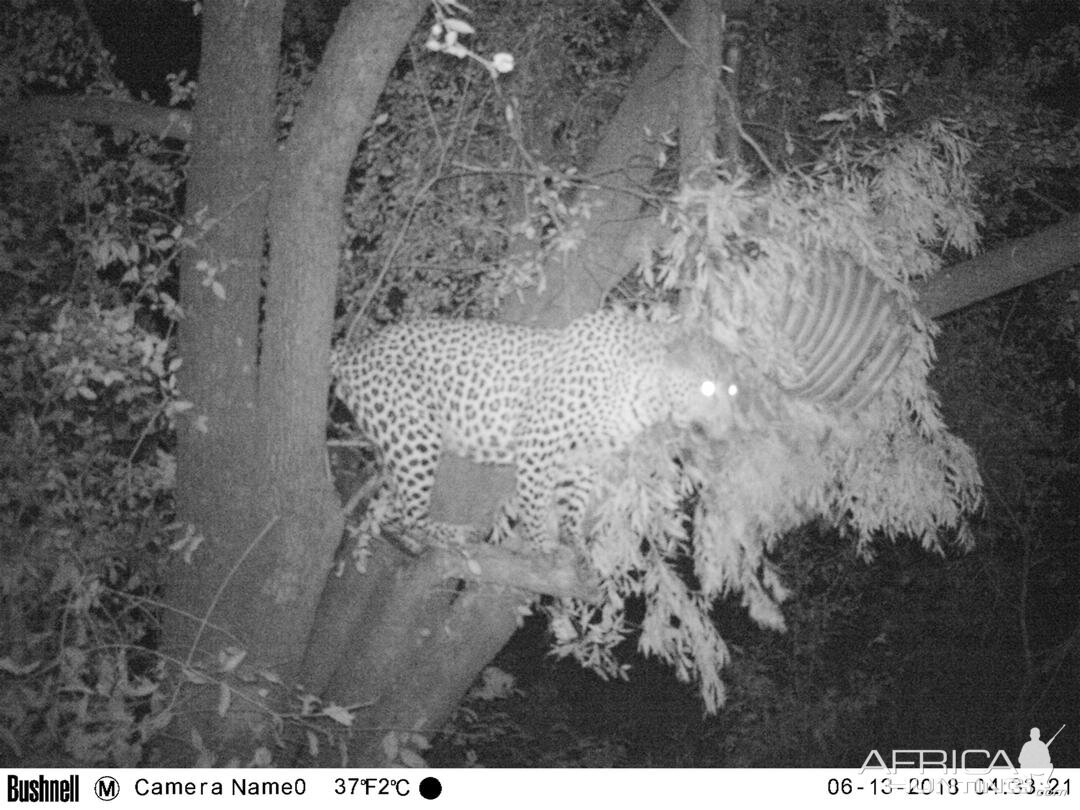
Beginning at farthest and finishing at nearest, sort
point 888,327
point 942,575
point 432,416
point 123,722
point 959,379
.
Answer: point 942,575, point 959,379, point 432,416, point 888,327, point 123,722

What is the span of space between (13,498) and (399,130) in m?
Result: 2.33

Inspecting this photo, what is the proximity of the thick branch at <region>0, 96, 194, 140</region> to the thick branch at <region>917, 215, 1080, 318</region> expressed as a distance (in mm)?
2747

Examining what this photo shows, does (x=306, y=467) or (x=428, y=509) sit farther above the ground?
(x=306, y=467)

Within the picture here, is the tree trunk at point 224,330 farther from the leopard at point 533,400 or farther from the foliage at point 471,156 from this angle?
the foliage at point 471,156

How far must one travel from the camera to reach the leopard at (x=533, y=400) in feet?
13.9

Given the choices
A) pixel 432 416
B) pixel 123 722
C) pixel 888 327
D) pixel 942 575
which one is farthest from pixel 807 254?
pixel 942 575

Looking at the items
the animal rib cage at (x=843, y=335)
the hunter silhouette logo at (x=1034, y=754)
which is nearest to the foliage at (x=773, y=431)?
the animal rib cage at (x=843, y=335)

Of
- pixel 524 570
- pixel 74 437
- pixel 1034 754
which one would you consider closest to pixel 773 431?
pixel 524 570

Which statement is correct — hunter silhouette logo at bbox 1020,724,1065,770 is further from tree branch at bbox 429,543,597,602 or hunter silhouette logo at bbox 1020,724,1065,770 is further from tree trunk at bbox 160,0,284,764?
tree trunk at bbox 160,0,284,764

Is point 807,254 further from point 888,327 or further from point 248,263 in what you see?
point 248,263

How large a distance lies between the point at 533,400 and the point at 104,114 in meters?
1.81

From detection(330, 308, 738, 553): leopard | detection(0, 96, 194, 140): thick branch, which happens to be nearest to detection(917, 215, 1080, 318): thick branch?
detection(330, 308, 738, 553): leopard

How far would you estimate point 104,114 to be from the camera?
4207 millimetres

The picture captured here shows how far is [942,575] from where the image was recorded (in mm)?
9258
